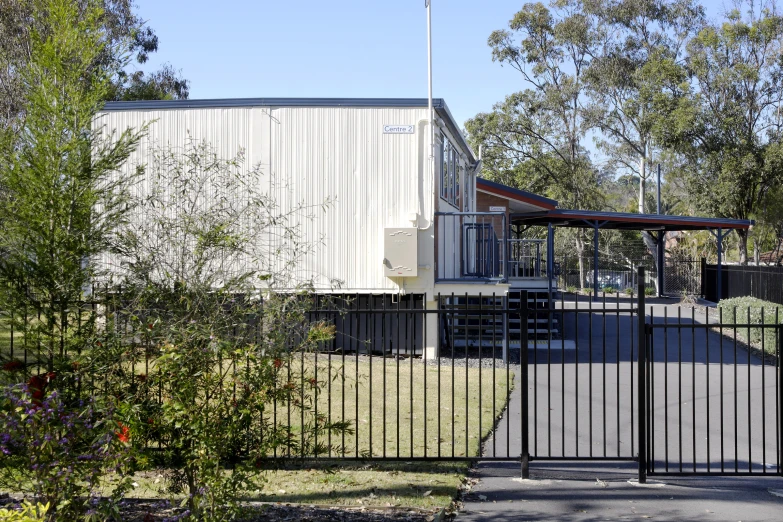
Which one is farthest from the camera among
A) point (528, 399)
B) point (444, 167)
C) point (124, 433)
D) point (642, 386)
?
point (444, 167)

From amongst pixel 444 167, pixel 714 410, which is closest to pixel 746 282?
pixel 444 167

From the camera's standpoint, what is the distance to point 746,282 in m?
25.4

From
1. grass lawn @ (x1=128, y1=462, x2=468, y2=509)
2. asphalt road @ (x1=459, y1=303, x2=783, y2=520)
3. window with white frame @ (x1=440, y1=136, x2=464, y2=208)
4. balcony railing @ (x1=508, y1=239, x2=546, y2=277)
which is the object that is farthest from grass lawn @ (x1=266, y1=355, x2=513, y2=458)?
balcony railing @ (x1=508, y1=239, x2=546, y2=277)

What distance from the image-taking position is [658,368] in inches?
588

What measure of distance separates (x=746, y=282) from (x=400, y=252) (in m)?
15.7

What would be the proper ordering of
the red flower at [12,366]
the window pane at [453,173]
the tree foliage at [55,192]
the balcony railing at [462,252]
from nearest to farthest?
1. the red flower at [12,366]
2. the tree foliage at [55,192]
3. the balcony railing at [462,252]
4. the window pane at [453,173]

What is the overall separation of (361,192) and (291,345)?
29.7 feet

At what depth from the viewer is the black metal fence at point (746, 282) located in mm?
22039

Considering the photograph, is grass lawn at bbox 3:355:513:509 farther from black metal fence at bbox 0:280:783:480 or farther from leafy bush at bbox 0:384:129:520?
leafy bush at bbox 0:384:129:520

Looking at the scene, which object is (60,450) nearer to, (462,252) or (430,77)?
(430,77)

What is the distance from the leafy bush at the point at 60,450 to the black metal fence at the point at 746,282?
20262 mm

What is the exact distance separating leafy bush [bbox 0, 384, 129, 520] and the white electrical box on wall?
9.19m

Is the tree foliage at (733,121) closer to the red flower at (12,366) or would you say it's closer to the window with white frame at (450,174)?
the window with white frame at (450,174)

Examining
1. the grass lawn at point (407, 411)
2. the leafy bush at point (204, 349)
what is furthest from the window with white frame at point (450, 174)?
the leafy bush at point (204, 349)
